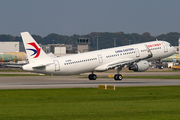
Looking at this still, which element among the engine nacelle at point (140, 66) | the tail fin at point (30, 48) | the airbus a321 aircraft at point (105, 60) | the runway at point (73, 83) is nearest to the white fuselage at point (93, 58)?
the airbus a321 aircraft at point (105, 60)

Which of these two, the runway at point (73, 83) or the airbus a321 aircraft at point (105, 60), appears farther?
the airbus a321 aircraft at point (105, 60)

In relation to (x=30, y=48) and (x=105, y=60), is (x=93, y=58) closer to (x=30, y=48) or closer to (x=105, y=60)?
(x=105, y=60)

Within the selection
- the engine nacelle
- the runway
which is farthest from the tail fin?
the engine nacelle

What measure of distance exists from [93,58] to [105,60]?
2352mm

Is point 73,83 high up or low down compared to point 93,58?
down

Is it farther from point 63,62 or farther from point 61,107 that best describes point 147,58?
point 61,107

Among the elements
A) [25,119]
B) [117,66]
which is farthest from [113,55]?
[25,119]

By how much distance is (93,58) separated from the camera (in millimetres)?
59406

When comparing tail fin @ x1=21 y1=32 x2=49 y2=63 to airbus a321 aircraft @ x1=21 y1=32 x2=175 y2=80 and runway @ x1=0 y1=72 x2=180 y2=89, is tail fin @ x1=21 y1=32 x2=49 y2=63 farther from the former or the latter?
runway @ x1=0 y1=72 x2=180 y2=89

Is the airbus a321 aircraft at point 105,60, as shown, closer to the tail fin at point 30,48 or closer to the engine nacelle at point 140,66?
the engine nacelle at point 140,66

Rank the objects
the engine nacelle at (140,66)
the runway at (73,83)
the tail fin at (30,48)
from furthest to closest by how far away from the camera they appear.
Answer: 1. the engine nacelle at (140,66)
2. the tail fin at (30,48)
3. the runway at (73,83)

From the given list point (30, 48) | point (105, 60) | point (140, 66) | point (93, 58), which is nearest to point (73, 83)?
point (93, 58)

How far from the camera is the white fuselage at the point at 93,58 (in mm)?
54572

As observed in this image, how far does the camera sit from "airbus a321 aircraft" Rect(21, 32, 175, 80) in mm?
54625
